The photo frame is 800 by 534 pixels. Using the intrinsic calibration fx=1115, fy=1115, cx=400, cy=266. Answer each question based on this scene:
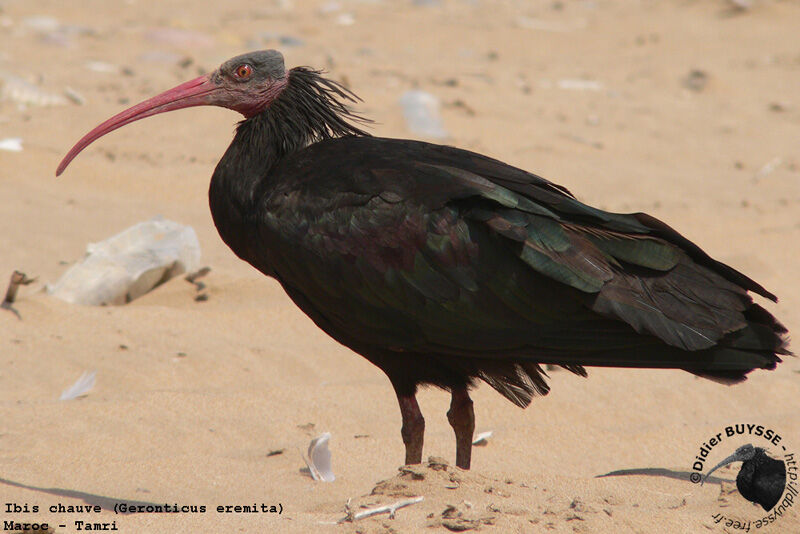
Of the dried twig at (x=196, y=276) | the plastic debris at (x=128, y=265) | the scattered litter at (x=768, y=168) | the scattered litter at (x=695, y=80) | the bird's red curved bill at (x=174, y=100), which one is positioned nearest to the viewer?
the bird's red curved bill at (x=174, y=100)

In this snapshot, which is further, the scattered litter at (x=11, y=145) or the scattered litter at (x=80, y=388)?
the scattered litter at (x=11, y=145)

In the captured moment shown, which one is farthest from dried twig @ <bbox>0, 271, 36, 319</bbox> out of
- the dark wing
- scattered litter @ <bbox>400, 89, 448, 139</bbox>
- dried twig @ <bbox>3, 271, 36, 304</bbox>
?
scattered litter @ <bbox>400, 89, 448, 139</bbox>

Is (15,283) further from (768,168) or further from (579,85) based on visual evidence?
(579,85)

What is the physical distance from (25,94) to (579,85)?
258 inches

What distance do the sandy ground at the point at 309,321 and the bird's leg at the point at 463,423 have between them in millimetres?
283

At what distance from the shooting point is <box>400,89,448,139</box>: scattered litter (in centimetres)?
1083

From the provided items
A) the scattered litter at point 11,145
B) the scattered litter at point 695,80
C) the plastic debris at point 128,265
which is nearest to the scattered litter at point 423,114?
the scattered litter at point 11,145

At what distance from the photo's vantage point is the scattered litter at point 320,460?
502 cm

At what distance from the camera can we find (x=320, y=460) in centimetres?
505

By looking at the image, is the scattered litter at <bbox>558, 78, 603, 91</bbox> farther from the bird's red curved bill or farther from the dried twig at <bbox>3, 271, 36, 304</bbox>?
the bird's red curved bill

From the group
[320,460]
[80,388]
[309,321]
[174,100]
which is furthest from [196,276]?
[320,460]

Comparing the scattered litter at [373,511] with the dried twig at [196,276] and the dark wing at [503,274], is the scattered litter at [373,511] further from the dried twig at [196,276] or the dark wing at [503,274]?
the dried twig at [196,276]

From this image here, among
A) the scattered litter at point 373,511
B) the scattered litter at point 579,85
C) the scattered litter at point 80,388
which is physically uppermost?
the scattered litter at point 579,85

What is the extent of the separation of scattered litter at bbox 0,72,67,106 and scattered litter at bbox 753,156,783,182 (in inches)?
273
